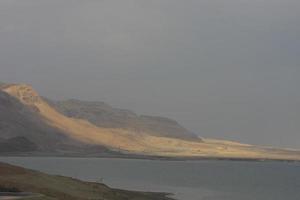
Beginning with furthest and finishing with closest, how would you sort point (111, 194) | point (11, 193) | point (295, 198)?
point (295, 198)
point (111, 194)
point (11, 193)

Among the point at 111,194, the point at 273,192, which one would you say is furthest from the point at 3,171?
the point at 273,192

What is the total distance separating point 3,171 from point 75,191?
7.12m

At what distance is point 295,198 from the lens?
343ft

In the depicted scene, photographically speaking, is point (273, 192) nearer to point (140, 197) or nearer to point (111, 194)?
point (140, 197)

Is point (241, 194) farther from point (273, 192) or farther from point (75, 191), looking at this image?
point (75, 191)

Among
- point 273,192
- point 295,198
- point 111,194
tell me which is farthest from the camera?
point 273,192

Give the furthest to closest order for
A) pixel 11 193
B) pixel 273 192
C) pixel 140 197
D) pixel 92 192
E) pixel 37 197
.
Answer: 1. pixel 273 192
2. pixel 140 197
3. pixel 92 192
4. pixel 11 193
5. pixel 37 197

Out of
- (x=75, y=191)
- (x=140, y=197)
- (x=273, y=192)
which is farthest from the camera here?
(x=273, y=192)

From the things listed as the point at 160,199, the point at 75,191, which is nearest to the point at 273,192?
the point at 160,199

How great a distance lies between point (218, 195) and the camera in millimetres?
105000

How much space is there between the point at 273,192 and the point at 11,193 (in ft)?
270

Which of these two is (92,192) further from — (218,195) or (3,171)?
(218,195)

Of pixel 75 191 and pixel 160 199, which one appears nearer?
pixel 75 191

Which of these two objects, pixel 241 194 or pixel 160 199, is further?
pixel 241 194
